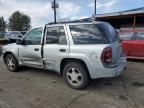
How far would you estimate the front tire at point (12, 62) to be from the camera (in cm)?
643

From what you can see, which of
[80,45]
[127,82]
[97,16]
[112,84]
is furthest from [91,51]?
[97,16]

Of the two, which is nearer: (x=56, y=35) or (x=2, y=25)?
(x=56, y=35)

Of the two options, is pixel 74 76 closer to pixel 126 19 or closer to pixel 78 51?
pixel 78 51

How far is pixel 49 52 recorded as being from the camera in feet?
17.1

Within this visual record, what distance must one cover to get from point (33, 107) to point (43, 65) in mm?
1786

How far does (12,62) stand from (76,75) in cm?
282

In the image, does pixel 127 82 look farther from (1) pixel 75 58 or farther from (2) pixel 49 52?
(2) pixel 49 52

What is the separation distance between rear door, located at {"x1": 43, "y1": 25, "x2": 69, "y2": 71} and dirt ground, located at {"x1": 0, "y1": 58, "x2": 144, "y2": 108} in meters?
0.66

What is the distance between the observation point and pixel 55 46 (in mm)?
5082

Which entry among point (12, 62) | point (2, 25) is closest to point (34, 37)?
point (12, 62)

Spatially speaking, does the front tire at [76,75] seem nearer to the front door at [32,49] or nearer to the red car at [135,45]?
the front door at [32,49]

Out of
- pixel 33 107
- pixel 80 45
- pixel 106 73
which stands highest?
pixel 80 45

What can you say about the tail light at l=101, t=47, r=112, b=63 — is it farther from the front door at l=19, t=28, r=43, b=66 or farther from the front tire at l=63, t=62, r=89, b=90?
the front door at l=19, t=28, r=43, b=66

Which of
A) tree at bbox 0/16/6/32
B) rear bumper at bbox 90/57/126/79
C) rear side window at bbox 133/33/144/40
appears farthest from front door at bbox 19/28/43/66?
tree at bbox 0/16/6/32
